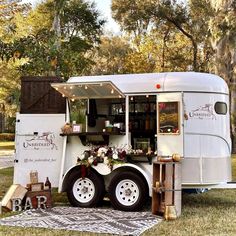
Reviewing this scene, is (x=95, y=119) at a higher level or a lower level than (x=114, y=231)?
higher

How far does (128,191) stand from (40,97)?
7.99 ft

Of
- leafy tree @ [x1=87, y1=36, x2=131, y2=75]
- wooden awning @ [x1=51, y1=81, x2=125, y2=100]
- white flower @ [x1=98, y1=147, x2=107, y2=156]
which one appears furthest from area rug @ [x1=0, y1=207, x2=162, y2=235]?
leafy tree @ [x1=87, y1=36, x2=131, y2=75]

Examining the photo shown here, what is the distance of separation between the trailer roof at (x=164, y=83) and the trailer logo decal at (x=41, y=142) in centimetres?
88

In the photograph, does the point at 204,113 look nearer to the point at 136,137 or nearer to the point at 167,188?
the point at 136,137

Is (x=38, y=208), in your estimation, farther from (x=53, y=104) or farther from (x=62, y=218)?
(x=53, y=104)

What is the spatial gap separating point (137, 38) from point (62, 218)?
1106 inches

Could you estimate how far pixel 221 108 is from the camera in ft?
26.9

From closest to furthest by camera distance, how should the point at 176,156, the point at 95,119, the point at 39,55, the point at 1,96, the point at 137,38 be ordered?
the point at 176,156 → the point at 39,55 → the point at 95,119 → the point at 1,96 → the point at 137,38

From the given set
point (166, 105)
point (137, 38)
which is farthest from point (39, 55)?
point (137, 38)

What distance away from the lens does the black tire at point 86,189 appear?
826 cm

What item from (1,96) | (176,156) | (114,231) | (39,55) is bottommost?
(114,231)

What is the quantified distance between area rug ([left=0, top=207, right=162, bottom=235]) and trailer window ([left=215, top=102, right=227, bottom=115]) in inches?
83.6

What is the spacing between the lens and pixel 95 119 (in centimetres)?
923

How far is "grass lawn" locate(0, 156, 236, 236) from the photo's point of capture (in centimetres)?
621
